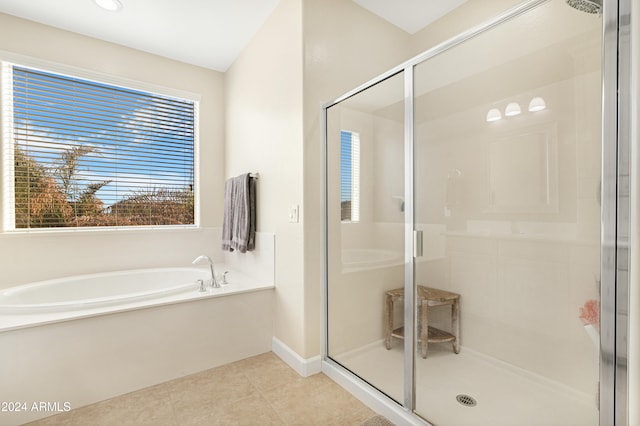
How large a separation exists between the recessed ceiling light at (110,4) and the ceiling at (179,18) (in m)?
0.04

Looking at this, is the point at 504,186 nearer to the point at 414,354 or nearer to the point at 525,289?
the point at 525,289

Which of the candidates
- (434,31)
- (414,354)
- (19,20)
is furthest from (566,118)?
(19,20)

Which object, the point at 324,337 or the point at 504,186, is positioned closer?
the point at 504,186

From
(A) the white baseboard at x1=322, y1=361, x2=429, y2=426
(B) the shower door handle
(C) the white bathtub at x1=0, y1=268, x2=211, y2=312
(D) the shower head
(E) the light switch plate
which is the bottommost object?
(A) the white baseboard at x1=322, y1=361, x2=429, y2=426

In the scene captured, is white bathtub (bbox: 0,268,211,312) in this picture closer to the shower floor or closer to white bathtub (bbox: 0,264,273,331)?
white bathtub (bbox: 0,264,273,331)

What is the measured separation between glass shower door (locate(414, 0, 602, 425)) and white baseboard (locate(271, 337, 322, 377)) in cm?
80

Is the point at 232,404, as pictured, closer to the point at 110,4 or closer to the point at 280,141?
the point at 280,141

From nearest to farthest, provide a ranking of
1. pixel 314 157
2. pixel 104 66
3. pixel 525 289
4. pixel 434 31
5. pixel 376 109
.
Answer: pixel 525 289 → pixel 376 109 → pixel 314 157 → pixel 434 31 → pixel 104 66

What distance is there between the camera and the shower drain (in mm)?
1428

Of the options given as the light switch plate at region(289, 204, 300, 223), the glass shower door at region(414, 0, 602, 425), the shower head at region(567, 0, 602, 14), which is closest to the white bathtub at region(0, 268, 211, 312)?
the light switch plate at region(289, 204, 300, 223)

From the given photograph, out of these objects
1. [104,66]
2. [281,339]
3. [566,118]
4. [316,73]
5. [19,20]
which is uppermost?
[19,20]

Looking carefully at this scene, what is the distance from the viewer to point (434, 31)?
2531 mm

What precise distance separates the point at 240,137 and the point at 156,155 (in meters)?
0.90

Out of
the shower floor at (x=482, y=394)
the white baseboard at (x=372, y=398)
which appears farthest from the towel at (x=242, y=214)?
the shower floor at (x=482, y=394)
